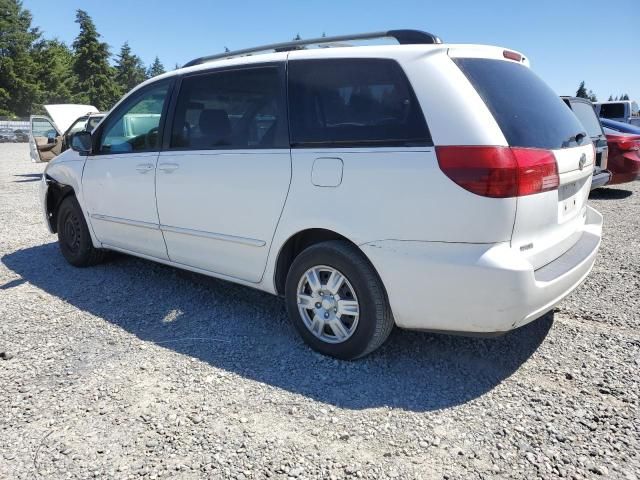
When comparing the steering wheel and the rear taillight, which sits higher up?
the steering wheel

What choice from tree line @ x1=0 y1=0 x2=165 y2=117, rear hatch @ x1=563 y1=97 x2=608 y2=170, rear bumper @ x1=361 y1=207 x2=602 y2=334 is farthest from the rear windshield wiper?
tree line @ x1=0 y1=0 x2=165 y2=117

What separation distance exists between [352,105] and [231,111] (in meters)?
1.05

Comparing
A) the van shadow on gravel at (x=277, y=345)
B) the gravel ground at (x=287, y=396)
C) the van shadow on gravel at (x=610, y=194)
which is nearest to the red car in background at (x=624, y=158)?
the van shadow on gravel at (x=610, y=194)

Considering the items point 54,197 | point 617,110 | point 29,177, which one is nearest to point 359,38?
point 54,197

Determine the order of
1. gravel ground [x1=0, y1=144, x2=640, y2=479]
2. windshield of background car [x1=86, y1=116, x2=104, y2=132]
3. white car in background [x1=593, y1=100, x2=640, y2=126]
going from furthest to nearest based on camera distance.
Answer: white car in background [x1=593, y1=100, x2=640, y2=126]
windshield of background car [x1=86, y1=116, x2=104, y2=132]
gravel ground [x1=0, y1=144, x2=640, y2=479]

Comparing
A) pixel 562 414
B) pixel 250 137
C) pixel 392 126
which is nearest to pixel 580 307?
pixel 562 414

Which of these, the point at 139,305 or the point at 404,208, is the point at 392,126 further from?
the point at 139,305

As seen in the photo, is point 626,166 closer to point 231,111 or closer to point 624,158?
point 624,158

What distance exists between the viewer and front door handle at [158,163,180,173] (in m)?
3.81

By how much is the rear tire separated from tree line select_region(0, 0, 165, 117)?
56951 millimetres

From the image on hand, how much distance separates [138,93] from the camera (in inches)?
171

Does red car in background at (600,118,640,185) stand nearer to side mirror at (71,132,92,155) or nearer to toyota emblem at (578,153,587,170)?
toyota emblem at (578,153,587,170)

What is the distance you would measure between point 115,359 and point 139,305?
960mm

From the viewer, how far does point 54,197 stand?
5461 mm
